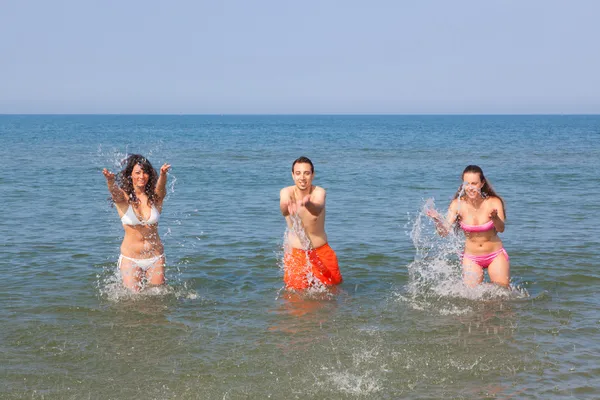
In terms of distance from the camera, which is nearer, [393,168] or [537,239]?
[537,239]

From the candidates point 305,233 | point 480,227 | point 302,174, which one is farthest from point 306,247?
point 480,227

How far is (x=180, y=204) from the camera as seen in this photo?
60.0 ft

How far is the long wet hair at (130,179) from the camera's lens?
8.56 m

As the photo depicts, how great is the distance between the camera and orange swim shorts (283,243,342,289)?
8.73m

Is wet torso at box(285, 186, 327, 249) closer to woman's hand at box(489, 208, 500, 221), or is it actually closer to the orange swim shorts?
the orange swim shorts

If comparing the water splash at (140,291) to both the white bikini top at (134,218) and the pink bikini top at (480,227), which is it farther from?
Result: the pink bikini top at (480,227)

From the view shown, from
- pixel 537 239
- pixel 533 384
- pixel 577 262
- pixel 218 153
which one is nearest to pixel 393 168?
pixel 218 153

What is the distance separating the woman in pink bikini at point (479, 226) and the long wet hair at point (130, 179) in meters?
3.44

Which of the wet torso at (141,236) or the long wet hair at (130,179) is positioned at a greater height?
the long wet hair at (130,179)

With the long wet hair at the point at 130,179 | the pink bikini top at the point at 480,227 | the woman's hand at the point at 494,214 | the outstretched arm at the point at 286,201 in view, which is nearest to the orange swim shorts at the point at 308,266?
the outstretched arm at the point at 286,201

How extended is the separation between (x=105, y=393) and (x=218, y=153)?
3420 cm

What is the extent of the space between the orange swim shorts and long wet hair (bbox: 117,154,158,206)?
1815 millimetres

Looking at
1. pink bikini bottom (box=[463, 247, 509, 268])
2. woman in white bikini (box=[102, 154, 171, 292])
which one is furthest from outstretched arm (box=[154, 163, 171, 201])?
pink bikini bottom (box=[463, 247, 509, 268])

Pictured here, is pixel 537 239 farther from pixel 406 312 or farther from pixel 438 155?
pixel 438 155
